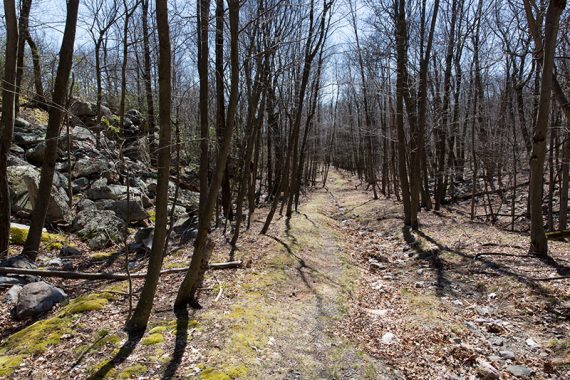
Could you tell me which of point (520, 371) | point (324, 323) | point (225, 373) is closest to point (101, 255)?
point (324, 323)

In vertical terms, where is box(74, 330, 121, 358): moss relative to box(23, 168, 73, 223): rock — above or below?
below

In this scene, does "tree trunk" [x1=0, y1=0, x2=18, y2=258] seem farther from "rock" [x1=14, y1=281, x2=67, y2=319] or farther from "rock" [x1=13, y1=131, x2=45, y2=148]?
"rock" [x1=13, y1=131, x2=45, y2=148]

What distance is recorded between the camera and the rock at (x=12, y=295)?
18.5ft

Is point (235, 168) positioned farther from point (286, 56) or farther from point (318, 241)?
point (318, 241)

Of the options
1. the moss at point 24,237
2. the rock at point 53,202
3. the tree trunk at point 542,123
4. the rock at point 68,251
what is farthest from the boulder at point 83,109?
the tree trunk at point 542,123

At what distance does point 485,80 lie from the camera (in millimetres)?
18516

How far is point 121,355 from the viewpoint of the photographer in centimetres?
407

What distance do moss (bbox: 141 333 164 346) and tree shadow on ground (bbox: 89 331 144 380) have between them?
0.07m

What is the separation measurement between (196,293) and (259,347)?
1774mm

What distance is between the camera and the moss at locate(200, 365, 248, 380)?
3689 millimetres

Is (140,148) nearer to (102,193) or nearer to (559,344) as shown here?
(559,344)

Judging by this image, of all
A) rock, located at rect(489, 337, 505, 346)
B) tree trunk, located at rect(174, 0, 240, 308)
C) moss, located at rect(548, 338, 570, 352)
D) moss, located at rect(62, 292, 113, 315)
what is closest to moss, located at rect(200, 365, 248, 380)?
tree trunk, located at rect(174, 0, 240, 308)

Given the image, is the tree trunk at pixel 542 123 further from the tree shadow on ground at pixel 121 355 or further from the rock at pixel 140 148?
the tree shadow on ground at pixel 121 355

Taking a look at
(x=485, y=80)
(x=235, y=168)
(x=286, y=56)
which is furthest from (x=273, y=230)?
(x=485, y=80)
